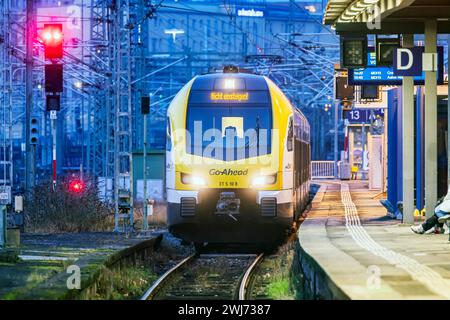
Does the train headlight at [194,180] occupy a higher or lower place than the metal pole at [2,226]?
higher

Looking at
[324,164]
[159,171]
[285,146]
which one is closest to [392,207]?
[285,146]

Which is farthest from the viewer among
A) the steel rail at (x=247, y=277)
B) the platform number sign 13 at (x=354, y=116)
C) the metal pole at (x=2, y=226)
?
the platform number sign 13 at (x=354, y=116)

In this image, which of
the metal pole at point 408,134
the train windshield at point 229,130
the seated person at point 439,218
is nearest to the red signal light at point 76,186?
the train windshield at point 229,130

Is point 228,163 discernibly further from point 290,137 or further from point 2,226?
point 2,226

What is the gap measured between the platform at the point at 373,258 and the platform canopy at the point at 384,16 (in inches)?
147

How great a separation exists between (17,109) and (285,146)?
48.1 metres

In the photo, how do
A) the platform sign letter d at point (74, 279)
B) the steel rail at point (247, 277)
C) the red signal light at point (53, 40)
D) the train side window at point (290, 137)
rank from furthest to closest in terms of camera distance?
the red signal light at point (53, 40) → the train side window at point (290, 137) → the steel rail at point (247, 277) → the platform sign letter d at point (74, 279)

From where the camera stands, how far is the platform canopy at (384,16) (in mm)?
17422

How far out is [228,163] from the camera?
1905 cm

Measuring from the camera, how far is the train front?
1902 centimetres

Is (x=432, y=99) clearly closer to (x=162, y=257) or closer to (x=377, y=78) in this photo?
(x=377, y=78)

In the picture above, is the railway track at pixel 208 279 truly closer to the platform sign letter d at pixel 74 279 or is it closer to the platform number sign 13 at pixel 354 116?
the platform sign letter d at pixel 74 279

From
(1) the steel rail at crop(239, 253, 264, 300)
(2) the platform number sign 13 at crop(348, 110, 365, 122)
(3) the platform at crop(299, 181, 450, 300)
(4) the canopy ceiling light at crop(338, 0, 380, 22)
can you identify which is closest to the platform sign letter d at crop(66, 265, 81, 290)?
(1) the steel rail at crop(239, 253, 264, 300)
